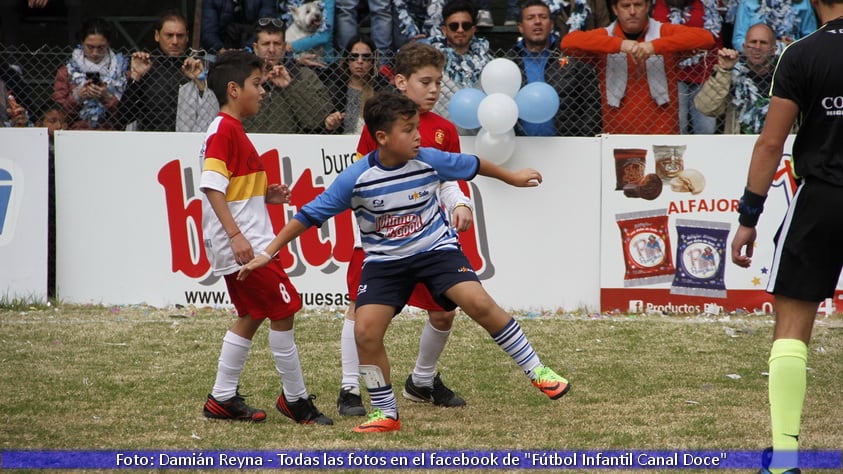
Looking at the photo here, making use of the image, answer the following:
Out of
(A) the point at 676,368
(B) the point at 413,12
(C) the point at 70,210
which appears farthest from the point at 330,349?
(B) the point at 413,12

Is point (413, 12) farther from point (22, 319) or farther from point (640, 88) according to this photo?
point (22, 319)

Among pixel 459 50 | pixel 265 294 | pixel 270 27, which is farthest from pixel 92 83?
pixel 265 294

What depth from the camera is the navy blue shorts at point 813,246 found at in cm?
435

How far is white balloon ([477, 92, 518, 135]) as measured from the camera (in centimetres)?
896

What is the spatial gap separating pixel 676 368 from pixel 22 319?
199 inches

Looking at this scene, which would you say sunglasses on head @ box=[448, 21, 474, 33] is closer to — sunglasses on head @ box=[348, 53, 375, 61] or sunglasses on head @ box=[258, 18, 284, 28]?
sunglasses on head @ box=[348, 53, 375, 61]

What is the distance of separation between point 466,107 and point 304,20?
2031 mm

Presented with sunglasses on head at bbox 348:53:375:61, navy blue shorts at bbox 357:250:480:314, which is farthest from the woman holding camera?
navy blue shorts at bbox 357:250:480:314

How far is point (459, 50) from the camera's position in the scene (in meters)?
9.83

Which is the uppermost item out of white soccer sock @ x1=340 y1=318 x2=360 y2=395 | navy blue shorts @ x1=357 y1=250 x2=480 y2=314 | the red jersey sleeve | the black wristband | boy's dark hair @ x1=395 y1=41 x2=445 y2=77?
boy's dark hair @ x1=395 y1=41 x2=445 y2=77

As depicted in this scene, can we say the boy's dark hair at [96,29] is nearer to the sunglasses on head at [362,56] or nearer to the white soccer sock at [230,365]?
the sunglasses on head at [362,56]

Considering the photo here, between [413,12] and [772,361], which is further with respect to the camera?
[413,12]

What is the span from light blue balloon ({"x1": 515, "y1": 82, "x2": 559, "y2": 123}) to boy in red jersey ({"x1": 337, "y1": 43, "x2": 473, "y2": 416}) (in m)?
2.92

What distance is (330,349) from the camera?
7.89 meters
